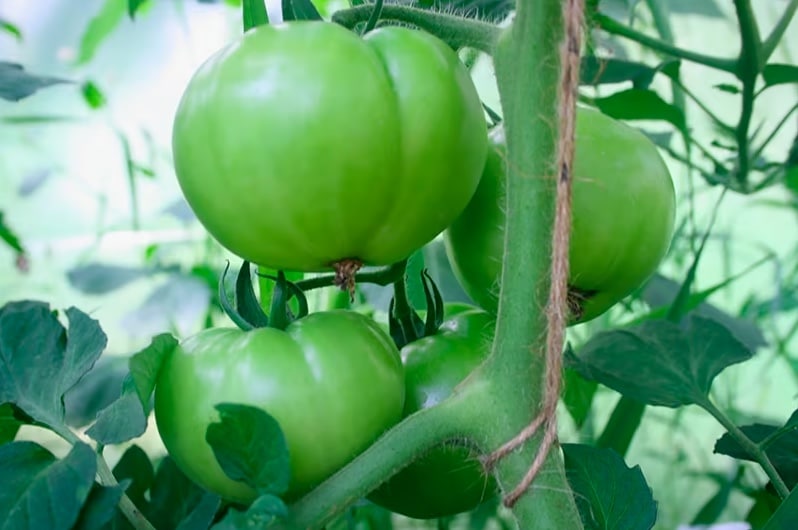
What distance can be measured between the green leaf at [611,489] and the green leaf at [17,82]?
1.23ft

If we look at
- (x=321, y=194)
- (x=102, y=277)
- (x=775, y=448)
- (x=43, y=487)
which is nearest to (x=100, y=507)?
(x=43, y=487)

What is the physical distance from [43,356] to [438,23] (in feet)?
0.86

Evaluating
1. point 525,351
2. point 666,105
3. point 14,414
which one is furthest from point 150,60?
point 525,351

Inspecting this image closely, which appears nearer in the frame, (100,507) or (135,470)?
(100,507)

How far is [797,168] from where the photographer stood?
0.89 meters

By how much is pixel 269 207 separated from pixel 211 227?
38mm

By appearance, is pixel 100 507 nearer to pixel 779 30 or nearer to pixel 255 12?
pixel 255 12

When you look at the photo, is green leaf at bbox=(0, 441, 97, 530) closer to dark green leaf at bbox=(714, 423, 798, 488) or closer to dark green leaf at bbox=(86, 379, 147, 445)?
dark green leaf at bbox=(86, 379, 147, 445)

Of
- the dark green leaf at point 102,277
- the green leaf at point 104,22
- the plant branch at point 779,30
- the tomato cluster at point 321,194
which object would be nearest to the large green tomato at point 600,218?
the tomato cluster at point 321,194

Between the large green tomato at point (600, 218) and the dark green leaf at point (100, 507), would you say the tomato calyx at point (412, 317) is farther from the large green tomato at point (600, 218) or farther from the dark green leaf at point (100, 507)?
the dark green leaf at point (100, 507)

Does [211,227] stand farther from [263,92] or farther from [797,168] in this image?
[797,168]

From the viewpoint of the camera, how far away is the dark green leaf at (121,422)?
40cm

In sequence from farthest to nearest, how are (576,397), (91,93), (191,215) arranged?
1. (191,215)
2. (91,93)
3. (576,397)

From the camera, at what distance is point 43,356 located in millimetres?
462
